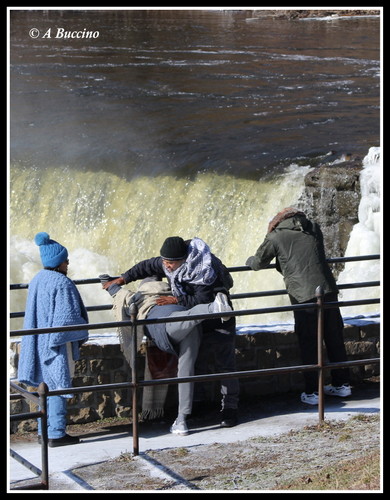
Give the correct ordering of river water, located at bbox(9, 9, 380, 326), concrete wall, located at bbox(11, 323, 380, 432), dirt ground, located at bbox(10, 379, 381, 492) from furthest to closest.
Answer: river water, located at bbox(9, 9, 380, 326), concrete wall, located at bbox(11, 323, 380, 432), dirt ground, located at bbox(10, 379, 381, 492)

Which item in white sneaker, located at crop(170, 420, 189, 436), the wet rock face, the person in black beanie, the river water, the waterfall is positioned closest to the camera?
white sneaker, located at crop(170, 420, 189, 436)

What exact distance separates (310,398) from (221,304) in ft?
3.58

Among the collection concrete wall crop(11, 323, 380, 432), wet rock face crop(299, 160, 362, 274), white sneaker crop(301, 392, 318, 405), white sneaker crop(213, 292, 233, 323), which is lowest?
white sneaker crop(301, 392, 318, 405)

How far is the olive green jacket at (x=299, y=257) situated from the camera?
7371mm

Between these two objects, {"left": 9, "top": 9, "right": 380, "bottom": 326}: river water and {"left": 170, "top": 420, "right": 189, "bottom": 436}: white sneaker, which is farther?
{"left": 9, "top": 9, "right": 380, "bottom": 326}: river water

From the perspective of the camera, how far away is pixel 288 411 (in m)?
7.18

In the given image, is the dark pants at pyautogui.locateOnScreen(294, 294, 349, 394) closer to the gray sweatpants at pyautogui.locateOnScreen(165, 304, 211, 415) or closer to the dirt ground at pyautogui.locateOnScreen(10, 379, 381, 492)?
the dirt ground at pyautogui.locateOnScreen(10, 379, 381, 492)

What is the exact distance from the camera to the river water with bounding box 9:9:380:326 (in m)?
15.8

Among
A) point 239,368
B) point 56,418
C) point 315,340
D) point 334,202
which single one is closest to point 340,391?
point 315,340

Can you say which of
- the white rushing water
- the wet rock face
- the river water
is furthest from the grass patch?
the wet rock face

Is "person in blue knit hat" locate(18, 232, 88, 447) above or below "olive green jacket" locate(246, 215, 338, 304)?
below

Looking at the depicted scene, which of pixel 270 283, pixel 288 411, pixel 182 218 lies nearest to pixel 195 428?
pixel 288 411

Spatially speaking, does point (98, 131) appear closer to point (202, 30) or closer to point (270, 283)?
point (202, 30)

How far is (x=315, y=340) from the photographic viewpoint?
7.30 meters
